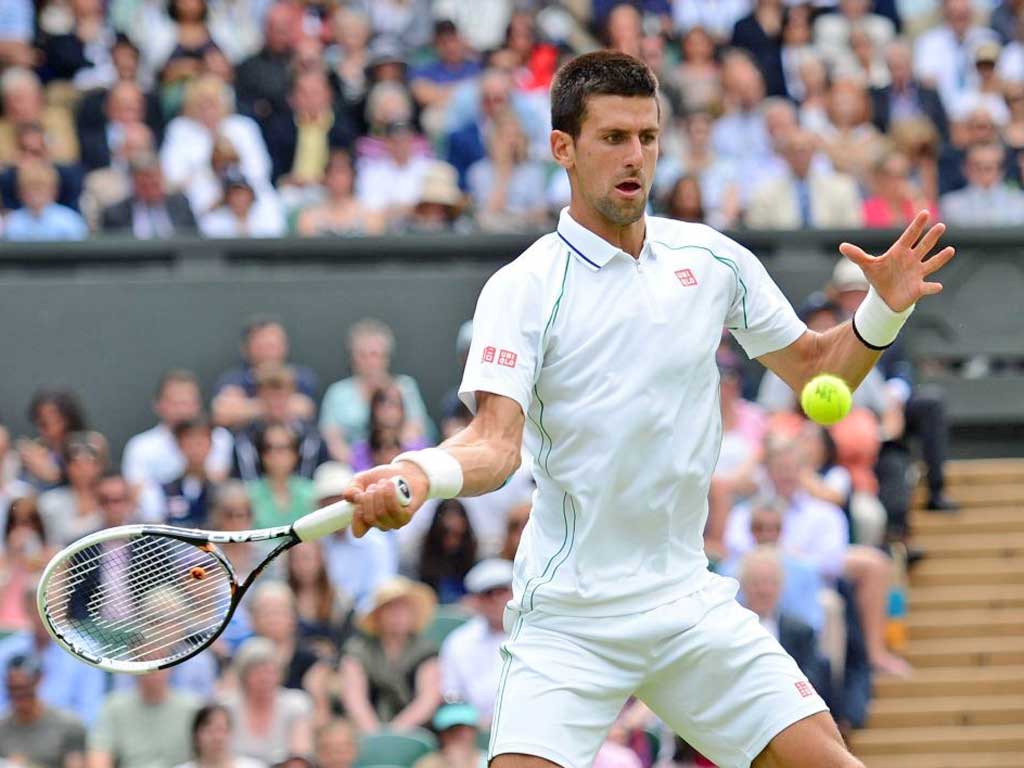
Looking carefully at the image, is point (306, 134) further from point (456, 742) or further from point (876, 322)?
point (876, 322)

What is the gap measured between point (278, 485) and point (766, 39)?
5.53 m

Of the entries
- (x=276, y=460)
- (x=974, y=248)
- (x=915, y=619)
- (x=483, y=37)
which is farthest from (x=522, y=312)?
(x=483, y=37)

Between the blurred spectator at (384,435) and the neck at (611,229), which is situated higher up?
the neck at (611,229)

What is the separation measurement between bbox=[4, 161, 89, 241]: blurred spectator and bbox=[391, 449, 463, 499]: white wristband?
7.46 metres

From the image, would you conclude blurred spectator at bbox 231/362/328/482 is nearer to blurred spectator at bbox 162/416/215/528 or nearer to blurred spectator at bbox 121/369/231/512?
blurred spectator at bbox 121/369/231/512

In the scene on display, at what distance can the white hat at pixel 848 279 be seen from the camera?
1209cm

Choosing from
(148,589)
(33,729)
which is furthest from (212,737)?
(148,589)

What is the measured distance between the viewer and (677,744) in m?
10.0

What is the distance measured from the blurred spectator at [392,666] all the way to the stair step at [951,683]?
2.64 metres

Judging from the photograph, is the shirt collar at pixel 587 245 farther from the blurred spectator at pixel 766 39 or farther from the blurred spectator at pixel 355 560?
the blurred spectator at pixel 766 39

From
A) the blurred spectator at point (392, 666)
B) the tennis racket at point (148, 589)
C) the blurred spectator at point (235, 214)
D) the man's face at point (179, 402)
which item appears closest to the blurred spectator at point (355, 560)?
the blurred spectator at point (392, 666)

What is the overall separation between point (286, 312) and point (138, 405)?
101cm

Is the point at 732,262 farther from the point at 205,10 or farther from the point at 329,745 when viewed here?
the point at 205,10

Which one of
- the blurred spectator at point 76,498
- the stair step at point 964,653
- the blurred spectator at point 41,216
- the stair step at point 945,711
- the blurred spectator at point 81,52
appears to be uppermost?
the blurred spectator at point 81,52
